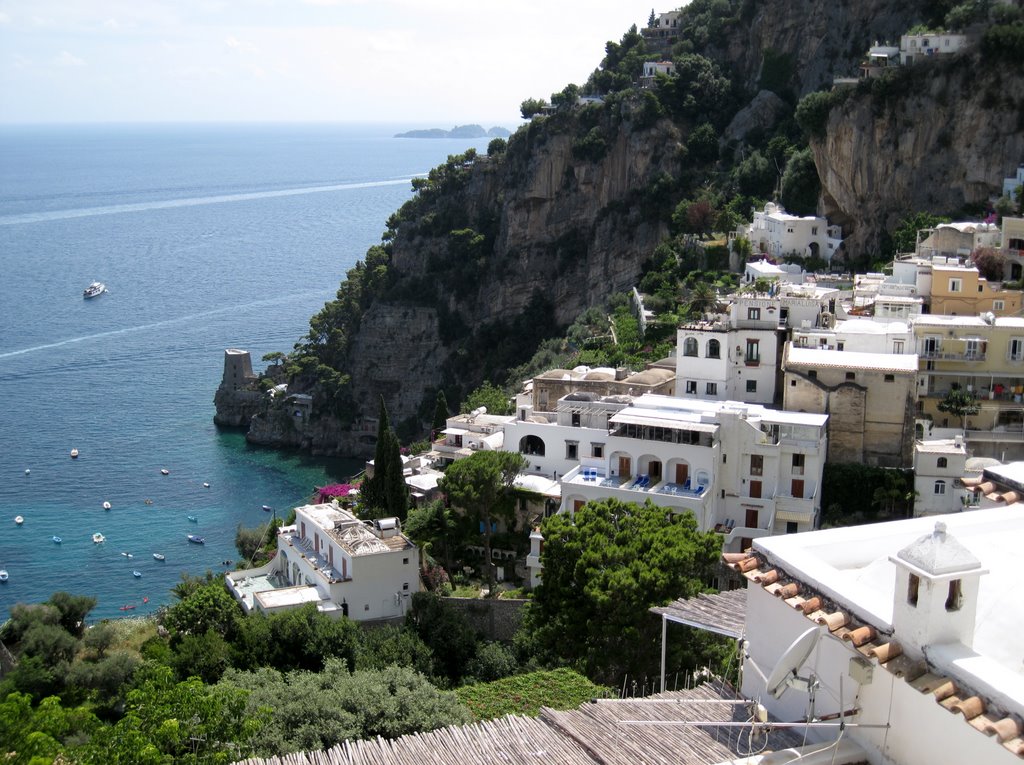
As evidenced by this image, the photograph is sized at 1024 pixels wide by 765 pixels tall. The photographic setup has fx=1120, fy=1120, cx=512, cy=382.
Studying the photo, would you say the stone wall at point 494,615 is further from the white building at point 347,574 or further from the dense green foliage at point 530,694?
the dense green foliage at point 530,694

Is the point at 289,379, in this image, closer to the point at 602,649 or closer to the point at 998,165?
the point at 998,165

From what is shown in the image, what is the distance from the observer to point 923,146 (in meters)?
47.6

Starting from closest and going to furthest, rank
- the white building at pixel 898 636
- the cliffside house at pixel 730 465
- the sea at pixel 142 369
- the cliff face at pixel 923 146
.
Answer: the white building at pixel 898 636 < the cliffside house at pixel 730 465 < the sea at pixel 142 369 < the cliff face at pixel 923 146

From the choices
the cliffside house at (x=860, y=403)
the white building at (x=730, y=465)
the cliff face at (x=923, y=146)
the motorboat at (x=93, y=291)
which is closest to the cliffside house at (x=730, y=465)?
the white building at (x=730, y=465)

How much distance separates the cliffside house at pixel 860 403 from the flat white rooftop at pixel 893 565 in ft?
64.5

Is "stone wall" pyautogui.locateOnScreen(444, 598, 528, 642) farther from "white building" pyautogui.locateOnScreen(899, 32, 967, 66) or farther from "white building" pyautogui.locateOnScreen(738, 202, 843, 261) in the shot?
"white building" pyautogui.locateOnScreen(899, 32, 967, 66)

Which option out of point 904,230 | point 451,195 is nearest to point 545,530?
point 904,230

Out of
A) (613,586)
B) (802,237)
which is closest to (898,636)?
(613,586)

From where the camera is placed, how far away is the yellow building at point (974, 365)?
97.9 feet

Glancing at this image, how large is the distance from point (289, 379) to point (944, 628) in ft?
208

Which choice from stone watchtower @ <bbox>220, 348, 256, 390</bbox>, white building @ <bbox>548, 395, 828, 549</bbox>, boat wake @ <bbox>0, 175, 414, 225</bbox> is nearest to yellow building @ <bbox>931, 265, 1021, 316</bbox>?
white building @ <bbox>548, 395, 828, 549</bbox>

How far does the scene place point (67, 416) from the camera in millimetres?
62938

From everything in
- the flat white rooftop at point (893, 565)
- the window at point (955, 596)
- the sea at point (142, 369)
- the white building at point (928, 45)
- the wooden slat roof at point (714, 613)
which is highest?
the white building at point (928, 45)

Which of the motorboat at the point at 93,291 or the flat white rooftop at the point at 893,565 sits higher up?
the flat white rooftop at the point at 893,565
